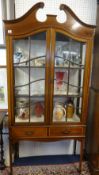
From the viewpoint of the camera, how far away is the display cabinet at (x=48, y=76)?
5.65 feet

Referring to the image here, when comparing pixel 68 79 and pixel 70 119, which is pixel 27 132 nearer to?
pixel 70 119

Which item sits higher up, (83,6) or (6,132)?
(83,6)

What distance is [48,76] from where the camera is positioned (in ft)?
5.91

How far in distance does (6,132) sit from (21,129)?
391 mm

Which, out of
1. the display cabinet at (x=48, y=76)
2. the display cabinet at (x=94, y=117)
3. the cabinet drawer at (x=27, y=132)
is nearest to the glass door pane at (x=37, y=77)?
the display cabinet at (x=48, y=76)

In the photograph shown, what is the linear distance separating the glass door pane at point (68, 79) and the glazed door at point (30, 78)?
0.15 meters

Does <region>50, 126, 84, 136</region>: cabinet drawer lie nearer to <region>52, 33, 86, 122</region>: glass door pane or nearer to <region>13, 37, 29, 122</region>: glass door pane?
<region>52, 33, 86, 122</region>: glass door pane

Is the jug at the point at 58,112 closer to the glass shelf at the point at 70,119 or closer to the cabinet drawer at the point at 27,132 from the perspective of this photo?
the glass shelf at the point at 70,119

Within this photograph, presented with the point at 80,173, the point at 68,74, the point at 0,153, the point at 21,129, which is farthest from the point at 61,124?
the point at 0,153

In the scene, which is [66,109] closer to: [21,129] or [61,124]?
[61,124]

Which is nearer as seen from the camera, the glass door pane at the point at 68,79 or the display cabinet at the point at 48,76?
the display cabinet at the point at 48,76

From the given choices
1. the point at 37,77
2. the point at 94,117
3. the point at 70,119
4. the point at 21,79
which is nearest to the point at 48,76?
the point at 37,77

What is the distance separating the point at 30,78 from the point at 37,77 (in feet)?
0.25

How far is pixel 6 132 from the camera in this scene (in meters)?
2.18
